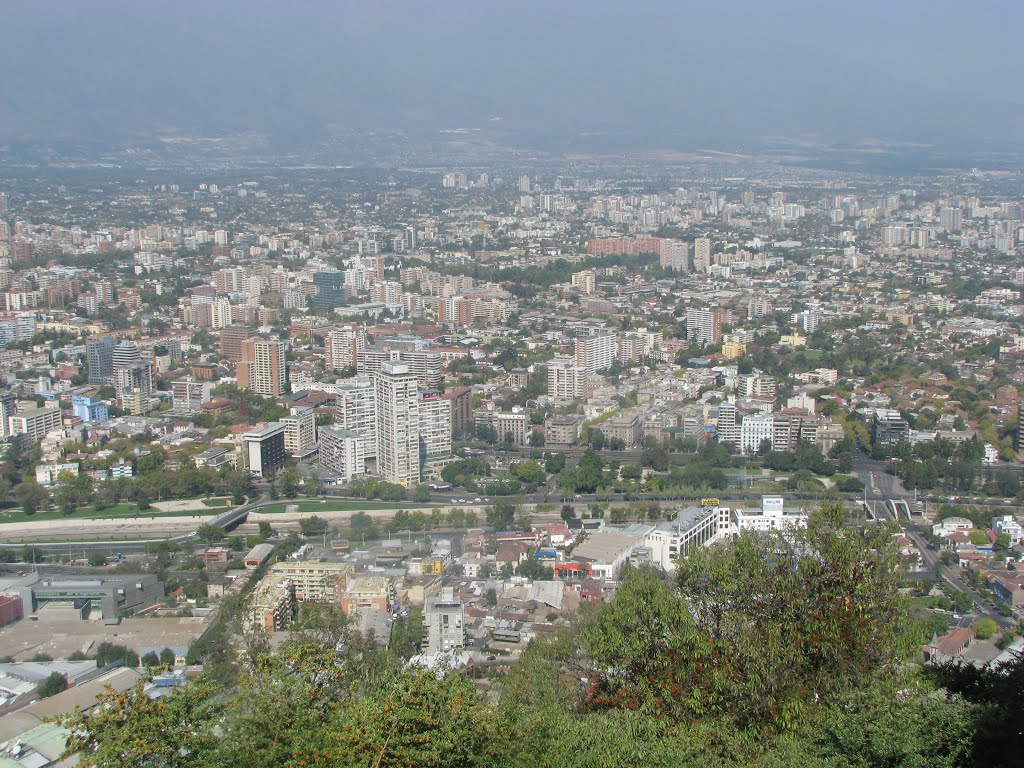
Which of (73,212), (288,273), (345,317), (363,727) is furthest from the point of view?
(73,212)

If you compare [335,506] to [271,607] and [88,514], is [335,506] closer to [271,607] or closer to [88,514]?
[88,514]

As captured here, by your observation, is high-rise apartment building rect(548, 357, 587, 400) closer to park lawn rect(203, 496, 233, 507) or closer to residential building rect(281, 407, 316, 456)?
residential building rect(281, 407, 316, 456)

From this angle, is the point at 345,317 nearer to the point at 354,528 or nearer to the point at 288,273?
the point at 288,273

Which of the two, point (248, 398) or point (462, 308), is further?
point (462, 308)

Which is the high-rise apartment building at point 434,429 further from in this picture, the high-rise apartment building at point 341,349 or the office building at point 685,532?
the high-rise apartment building at point 341,349

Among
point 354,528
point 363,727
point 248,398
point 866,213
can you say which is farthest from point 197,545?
point 866,213

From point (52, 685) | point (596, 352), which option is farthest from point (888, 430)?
point (52, 685)

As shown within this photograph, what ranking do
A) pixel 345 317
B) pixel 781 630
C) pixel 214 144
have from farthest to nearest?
1. pixel 214 144
2. pixel 345 317
3. pixel 781 630
